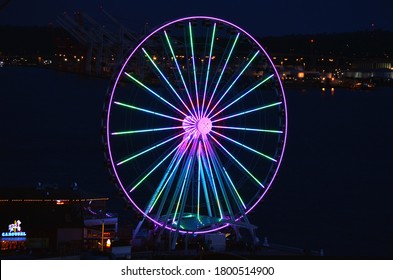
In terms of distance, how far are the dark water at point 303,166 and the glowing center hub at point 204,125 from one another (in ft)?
20.2

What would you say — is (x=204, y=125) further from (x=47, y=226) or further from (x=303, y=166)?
(x=303, y=166)

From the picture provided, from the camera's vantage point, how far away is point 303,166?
27.6m

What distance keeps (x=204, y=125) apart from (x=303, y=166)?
1792cm

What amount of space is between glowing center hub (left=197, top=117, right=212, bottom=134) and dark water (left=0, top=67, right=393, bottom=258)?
6167mm

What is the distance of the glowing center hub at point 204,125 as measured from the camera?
9.95m

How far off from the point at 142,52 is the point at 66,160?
1704cm

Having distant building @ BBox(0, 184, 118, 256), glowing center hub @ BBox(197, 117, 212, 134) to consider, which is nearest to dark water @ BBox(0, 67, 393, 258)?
distant building @ BBox(0, 184, 118, 256)

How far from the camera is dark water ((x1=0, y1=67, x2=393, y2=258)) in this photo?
17969 millimetres

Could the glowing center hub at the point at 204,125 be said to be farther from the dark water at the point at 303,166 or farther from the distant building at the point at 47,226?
the dark water at the point at 303,166

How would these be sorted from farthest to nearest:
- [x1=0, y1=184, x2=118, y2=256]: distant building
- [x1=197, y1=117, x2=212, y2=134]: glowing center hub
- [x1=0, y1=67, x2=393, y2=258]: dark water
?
[x1=0, y1=67, x2=393, y2=258]: dark water, [x1=0, y1=184, x2=118, y2=256]: distant building, [x1=197, y1=117, x2=212, y2=134]: glowing center hub

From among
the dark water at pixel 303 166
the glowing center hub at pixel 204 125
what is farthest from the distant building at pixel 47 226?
the dark water at pixel 303 166

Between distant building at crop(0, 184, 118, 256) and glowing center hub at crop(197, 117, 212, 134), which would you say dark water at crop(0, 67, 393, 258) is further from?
glowing center hub at crop(197, 117, 212, 134)

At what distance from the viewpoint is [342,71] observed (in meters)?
78.4
